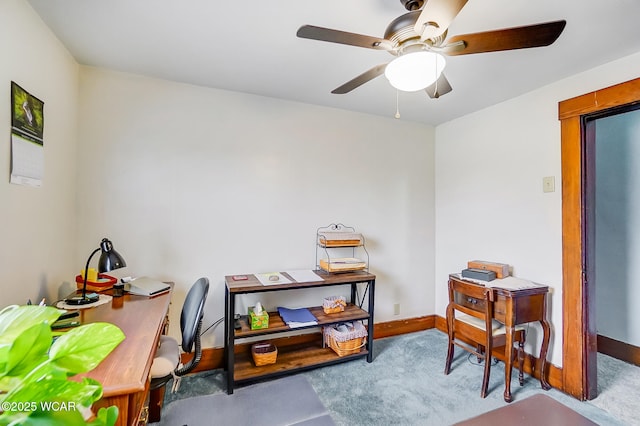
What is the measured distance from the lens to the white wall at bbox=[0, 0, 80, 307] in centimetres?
131

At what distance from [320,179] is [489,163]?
5.14 ft

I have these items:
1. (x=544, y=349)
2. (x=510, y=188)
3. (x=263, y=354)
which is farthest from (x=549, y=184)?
(x=263, y=354)

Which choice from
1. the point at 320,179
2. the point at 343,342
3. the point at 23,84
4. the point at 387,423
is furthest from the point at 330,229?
the point at 23,84

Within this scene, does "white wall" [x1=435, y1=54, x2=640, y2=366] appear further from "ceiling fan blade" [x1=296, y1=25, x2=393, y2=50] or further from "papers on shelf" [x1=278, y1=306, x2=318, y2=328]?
"ceiling fan blade" [x1=296, y1=25, x2=393, y2=50]

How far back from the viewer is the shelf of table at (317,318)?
217 centimetres

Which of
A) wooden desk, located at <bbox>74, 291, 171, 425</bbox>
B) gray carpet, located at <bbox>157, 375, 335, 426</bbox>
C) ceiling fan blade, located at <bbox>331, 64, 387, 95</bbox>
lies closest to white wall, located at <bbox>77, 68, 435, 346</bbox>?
gray carpet, located at <bbox>157, 375, 335, 426</bbox>

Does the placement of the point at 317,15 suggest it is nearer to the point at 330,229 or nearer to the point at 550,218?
the point at 330,229

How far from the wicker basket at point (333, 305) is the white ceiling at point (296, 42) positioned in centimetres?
177

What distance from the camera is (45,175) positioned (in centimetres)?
164

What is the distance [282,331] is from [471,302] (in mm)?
1474

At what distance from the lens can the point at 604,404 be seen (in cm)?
194

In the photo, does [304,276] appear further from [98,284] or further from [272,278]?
[98,284]

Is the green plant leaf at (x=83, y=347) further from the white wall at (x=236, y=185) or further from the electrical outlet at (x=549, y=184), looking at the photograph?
the electrical outlet at (x=549, y=184)

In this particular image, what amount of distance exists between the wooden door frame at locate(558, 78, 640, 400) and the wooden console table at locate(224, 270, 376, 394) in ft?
4.52
